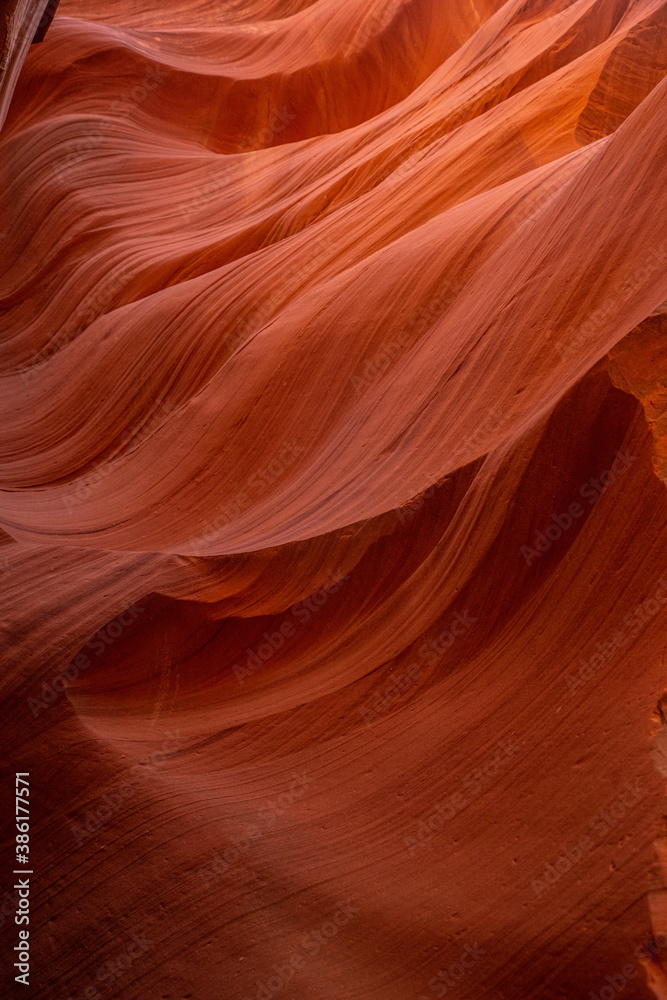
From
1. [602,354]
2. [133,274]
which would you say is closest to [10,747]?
[602,354]

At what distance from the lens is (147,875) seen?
2.63 m

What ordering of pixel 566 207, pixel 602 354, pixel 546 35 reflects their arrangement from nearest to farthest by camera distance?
pixel 602 354
pixel 566 207
pixel 546 35

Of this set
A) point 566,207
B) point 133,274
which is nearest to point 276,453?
point 566,207

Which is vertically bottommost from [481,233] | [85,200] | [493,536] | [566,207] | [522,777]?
[522,777]

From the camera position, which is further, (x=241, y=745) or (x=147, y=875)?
(x=241, y=745)

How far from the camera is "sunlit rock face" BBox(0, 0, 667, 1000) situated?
237 centimetres

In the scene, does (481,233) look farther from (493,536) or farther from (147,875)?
(147,875)

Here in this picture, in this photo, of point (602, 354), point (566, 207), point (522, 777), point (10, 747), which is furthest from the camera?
point (566, 207)

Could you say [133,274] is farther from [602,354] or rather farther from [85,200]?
[602,354]

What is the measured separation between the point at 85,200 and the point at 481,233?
157 inches

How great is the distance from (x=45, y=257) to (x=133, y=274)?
3.24 feet

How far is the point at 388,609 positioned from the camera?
2932 millimetres

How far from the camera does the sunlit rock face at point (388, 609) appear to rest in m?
2.37

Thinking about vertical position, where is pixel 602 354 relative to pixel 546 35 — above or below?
below
